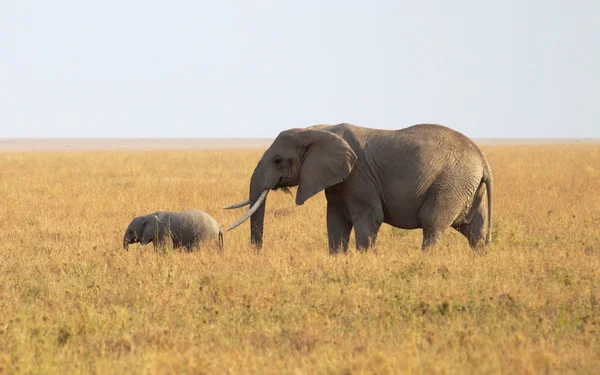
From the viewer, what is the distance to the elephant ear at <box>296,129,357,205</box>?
36.0 feet

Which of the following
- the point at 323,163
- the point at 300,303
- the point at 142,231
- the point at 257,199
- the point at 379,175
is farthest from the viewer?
the point at 142,231

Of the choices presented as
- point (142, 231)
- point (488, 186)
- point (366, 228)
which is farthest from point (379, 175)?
point (142, 231)

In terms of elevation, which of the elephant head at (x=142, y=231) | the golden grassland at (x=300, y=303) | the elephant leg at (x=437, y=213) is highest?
the elephant leg at (x=437, y=213)

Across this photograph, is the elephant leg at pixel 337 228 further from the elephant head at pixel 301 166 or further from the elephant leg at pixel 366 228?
the elephant head at pixel 301 166

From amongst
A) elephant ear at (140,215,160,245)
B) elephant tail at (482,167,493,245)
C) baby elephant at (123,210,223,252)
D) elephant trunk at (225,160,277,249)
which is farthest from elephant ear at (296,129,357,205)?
elephant ear at (140,215,160,245)

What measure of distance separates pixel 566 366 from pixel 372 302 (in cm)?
250

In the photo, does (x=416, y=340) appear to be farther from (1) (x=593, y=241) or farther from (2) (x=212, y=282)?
(1) (x=593, y=241)

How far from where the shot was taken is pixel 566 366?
6.32 m

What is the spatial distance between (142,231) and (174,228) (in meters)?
0.46

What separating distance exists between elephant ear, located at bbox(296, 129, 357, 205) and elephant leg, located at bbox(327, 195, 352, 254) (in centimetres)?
68

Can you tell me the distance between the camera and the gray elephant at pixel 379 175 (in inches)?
437

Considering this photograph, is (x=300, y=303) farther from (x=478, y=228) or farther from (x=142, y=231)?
(x=478, y=228)

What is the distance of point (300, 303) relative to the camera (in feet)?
27.9

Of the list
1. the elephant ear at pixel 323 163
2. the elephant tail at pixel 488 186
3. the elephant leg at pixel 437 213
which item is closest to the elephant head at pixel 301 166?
the elephant ear at pixel 323 163
